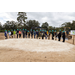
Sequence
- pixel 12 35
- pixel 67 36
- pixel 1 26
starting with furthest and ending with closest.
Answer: pixel 1 26 < pixel 67 36 < pixel 12 35

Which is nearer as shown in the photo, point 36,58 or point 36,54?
point 36,58

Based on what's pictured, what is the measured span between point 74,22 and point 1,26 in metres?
46.1

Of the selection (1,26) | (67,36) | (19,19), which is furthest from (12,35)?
(1,26)

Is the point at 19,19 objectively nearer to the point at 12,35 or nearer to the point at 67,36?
the point at 12,35

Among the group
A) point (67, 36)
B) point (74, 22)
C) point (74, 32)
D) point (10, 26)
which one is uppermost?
point (74, 22)

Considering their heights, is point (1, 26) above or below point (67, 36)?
above

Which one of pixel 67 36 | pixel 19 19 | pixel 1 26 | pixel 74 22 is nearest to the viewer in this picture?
pixel 67 36

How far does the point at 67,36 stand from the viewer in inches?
570

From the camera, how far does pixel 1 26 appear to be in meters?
34.9

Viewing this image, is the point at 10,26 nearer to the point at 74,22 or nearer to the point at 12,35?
the point at 12,35

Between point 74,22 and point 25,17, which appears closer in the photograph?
point 25,17

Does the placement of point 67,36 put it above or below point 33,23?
below

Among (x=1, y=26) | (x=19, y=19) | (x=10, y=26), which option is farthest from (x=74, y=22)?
(x=1, y=26)

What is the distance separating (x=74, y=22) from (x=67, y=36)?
98.8 feet
